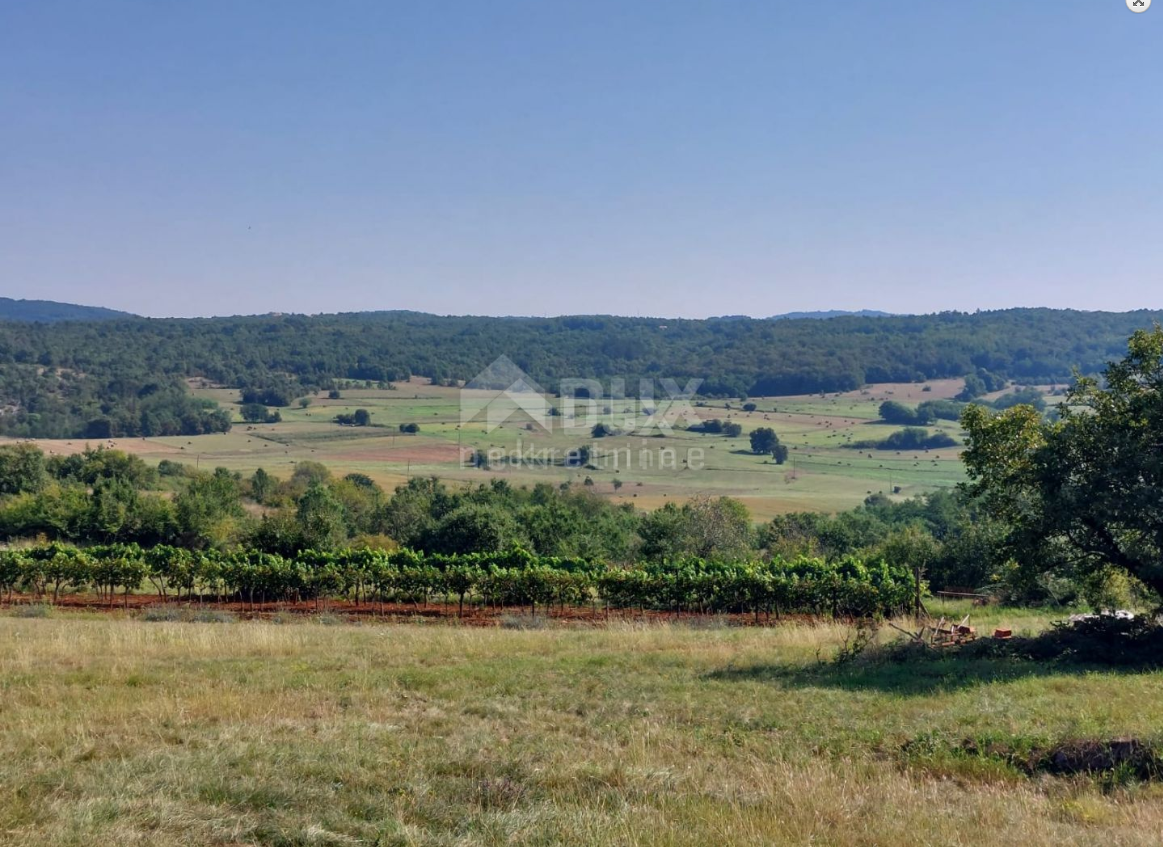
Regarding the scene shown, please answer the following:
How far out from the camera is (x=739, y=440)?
9538cm

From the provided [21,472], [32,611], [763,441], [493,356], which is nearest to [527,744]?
[32,611]

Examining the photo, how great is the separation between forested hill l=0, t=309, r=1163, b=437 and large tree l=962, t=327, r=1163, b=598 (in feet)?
343

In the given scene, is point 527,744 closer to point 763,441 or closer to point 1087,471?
point 1087,471

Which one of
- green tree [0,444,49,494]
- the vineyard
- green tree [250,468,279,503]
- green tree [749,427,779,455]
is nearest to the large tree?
the vineyard

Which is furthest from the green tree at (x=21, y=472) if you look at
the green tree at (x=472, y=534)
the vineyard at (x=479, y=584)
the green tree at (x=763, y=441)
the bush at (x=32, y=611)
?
the green tree at (x=763, y=441)

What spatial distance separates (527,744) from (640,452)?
76366 millimetres

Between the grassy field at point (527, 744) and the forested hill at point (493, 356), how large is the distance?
101925 mm

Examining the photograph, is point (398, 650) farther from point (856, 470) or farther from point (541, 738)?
point (856, 470)

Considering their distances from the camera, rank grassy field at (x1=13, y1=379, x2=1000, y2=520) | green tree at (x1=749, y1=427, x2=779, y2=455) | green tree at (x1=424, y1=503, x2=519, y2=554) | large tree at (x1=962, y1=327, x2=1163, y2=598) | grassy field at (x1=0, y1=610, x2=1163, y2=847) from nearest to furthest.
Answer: grassy field at (x1=0, y1=610, x2=1163, y2=847)
large tree at (x1=962, y1=327, x2=1163, y2=598)
green tree at (x1=424, y1=503, x2=519, y2=554)
grassy field at (x1=13, y1=379, x2=1000, y2=520)
green tree at (x1=749, y1=427, x2=779, y2=455)

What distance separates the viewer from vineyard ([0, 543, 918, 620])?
25797mm

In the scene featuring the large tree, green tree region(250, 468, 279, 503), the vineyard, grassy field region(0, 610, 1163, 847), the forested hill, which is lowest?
green tree region(250, 468, 279, 503)

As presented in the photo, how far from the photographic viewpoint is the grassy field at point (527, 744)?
6547mm

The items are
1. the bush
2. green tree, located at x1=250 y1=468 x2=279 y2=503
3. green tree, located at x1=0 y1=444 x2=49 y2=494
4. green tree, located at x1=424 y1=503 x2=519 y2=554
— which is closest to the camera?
the bush

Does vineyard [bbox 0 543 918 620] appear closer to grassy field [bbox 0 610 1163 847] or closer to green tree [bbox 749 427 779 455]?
grassy field [bbox 0 610 1163 847]
